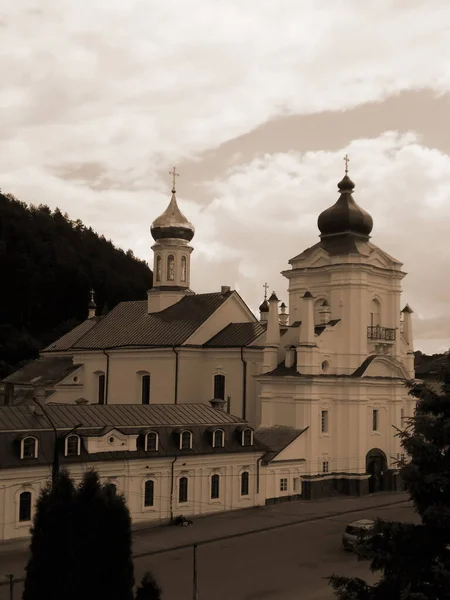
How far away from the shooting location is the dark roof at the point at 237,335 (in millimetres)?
42531

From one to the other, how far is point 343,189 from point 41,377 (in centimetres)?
2213

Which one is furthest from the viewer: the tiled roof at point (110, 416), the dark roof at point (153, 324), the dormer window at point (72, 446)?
the dark roof at point (153, 324)

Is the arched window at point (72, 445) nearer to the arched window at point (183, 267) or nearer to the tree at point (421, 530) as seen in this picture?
the tree at point (421, 530)

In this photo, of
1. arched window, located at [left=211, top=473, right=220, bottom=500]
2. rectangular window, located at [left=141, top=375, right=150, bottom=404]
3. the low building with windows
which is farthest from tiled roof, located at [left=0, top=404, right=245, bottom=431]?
rectangular window, located at [left=141, top=375, right=150, bottom=404]

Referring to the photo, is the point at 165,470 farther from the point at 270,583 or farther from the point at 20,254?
the point at 20,254

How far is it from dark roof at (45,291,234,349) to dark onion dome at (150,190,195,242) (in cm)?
412

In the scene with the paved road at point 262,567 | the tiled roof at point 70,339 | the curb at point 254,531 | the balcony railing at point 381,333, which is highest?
the tiled roof at point 70,339

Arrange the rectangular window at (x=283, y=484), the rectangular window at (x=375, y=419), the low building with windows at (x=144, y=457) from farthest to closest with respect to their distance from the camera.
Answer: the rectangular window at (x=375, y=419) < the rectangular window at (x=283, y=484) < the low building with windows at (x=144, y=457)

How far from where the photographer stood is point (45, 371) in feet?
170

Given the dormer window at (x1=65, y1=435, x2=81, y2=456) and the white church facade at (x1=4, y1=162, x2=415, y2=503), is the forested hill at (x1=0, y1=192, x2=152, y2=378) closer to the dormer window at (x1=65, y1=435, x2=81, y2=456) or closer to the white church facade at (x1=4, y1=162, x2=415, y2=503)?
the white church facade at (x1=4, y1=162, x2=415, y2=503)

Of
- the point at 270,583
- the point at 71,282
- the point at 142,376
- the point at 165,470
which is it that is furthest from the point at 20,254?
the point at 270,583

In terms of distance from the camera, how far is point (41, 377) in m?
50.6

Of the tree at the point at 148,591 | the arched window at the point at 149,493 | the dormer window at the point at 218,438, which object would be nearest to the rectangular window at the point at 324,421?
the dormer window at the point at 218,438

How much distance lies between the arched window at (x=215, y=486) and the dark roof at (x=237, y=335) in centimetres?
1085
